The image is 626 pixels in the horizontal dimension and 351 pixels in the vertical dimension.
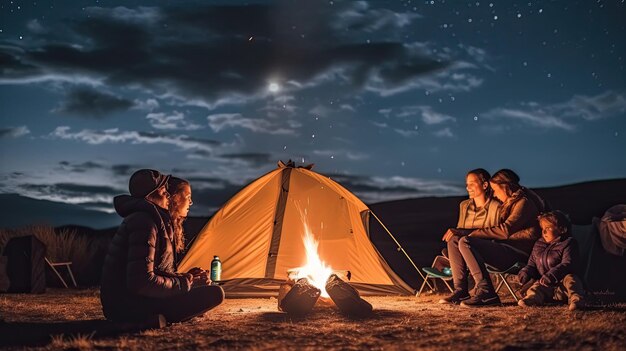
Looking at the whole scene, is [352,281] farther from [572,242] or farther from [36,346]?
[36,346]

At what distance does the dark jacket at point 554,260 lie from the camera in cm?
756

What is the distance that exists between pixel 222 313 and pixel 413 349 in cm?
306

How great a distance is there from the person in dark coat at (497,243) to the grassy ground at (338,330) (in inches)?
13.6

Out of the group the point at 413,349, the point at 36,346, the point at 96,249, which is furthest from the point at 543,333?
the point at 96,249

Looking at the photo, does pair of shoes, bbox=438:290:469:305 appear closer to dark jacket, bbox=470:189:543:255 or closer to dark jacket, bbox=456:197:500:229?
dark jacket, bbox=470:189:543:255

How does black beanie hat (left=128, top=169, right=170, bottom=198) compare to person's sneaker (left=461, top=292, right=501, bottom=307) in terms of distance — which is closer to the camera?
black beanie hat (left=128, top=169, right=170, bottom=198)

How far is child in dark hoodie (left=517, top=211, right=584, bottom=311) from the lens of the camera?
7.56m

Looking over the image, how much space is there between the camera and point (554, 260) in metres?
7.62

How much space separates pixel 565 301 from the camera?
25.6 feet

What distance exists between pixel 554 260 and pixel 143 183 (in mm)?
4801

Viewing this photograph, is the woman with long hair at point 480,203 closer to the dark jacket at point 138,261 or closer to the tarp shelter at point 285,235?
the tarp shelter at point 285,235

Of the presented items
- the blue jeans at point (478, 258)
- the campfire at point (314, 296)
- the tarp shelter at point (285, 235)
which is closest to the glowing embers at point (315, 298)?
the campfire at point (314, 296)

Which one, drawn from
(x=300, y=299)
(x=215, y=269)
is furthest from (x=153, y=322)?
(x=215, y=269)

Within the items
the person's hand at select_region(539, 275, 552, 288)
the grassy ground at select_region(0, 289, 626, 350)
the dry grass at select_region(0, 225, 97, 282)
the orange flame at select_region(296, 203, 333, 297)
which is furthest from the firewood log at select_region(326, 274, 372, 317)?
the dry grass at select_region(0, 225, 97, 282)
